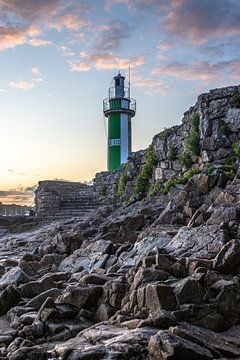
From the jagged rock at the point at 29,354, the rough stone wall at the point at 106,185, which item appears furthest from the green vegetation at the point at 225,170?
the rough stone wall at the point at 106,185

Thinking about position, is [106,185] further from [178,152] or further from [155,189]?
[178,152]

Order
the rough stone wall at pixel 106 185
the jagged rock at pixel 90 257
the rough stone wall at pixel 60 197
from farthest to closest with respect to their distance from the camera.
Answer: the rough stone wall at pixel 106 185 → the rough stone wall at pixel 60 197 → the jagged rock at pixel 90 257

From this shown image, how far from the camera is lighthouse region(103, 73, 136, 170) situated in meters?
31.7

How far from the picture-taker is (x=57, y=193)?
23.4 metres

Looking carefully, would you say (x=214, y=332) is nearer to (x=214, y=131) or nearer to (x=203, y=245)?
(x=203, y=245)

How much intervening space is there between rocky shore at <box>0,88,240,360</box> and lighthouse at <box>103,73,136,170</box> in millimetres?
19597

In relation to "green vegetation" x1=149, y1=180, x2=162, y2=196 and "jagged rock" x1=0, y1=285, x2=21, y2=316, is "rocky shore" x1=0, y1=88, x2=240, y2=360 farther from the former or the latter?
"green vegetation" x1=149, y1=180, x2=162, y2=196

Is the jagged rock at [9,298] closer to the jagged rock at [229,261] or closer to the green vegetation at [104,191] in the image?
the jagged rock at [229,261]

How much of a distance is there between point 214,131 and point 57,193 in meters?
10.5

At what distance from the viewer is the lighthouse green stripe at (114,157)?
104 feet

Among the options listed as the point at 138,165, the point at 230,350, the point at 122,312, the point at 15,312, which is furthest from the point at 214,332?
the point at 138,165

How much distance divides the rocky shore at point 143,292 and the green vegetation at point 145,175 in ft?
23.0

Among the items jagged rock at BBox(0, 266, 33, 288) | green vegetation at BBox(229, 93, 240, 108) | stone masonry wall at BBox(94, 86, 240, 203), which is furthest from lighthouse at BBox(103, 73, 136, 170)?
jagged rock at BBox(0, 266, 33, 288)

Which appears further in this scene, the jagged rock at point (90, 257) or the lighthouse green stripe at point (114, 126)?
the lighthouse green stripe at point (114, 126)
